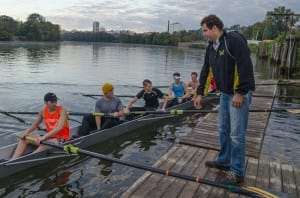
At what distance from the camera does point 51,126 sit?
24.6 ft

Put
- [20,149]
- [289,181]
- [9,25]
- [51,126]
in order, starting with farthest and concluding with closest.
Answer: [9,25]
[51,126]
[20,149]
[289,181]

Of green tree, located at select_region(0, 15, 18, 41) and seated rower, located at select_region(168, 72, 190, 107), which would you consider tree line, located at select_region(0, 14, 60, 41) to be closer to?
Answer: green tree, located at select_region(0, 15, 18, 41)

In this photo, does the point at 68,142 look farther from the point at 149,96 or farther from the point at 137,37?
the point at 137,37

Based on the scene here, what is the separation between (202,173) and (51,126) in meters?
3.73

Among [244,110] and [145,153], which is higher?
[244,110]

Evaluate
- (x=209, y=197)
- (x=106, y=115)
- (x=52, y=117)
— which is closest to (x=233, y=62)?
(x=209, y=197)

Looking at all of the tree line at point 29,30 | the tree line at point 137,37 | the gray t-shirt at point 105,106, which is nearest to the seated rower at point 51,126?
the gray t-shirt at point 105,106

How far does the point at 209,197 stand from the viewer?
5004mm

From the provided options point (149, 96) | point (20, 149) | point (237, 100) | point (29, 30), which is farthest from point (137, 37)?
point (237, 100)

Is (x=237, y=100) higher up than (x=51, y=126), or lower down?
higher up

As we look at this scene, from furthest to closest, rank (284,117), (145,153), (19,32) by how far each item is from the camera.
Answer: (19,32), (284,117), (145,153)

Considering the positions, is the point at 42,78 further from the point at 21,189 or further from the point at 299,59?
the point at 299,59

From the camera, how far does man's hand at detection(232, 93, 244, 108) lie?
4.74 m

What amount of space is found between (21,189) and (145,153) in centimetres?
356
